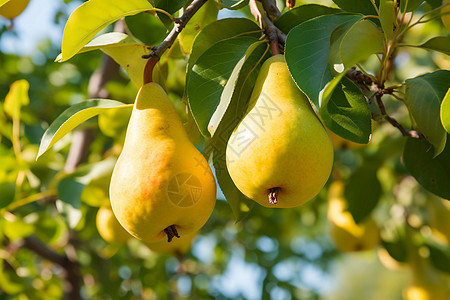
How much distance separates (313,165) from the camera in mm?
725

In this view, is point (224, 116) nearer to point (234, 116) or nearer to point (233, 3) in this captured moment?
point (234, 116)

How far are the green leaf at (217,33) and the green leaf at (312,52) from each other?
157 millimetres

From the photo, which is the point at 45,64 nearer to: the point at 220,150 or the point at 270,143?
the point at 220,150

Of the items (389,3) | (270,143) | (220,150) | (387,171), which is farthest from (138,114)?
(387,171)

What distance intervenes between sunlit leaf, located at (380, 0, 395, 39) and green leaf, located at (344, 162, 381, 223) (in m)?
0.94

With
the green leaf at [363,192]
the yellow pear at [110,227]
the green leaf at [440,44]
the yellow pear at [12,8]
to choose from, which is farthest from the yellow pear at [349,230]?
the yellow pear at [12,8]

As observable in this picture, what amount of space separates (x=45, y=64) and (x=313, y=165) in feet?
7.42

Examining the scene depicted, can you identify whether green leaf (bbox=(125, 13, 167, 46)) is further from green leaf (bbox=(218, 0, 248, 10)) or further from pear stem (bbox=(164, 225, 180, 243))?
pear stem (bbox=(164, 225, 180, 243))

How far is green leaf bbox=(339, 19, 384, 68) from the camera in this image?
0.74m

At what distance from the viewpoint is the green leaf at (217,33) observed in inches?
36.7

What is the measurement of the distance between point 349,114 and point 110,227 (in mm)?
782

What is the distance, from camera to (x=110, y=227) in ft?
4.44

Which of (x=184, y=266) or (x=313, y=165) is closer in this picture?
(x=313, y=165)

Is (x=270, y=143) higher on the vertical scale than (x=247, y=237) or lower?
higher
